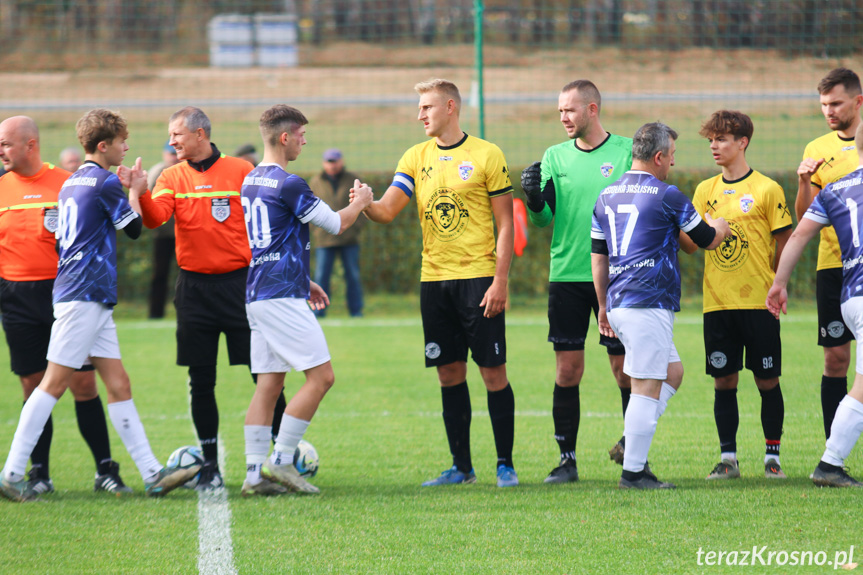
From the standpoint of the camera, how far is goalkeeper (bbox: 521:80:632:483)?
18.5 ft

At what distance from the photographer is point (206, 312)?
5664mm

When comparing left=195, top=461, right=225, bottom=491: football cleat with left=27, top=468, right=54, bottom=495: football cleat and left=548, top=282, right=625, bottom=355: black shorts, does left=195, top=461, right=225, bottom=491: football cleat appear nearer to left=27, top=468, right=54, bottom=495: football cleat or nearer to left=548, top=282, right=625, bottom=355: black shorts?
left=27, top=468, right=54, bottom=495: football cleat

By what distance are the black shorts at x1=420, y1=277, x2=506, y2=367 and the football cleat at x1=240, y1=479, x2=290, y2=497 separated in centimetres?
115

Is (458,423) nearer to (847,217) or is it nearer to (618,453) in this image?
(618,453)

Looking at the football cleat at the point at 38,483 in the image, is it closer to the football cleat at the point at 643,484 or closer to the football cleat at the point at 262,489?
the football cleat at the point at 262,489

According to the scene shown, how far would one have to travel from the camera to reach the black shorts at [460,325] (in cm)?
550

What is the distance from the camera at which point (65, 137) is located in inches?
805

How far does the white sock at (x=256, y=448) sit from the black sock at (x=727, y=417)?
270 centimetres

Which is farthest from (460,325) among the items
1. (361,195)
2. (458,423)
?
(361,195)

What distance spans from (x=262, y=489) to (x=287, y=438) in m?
0.33

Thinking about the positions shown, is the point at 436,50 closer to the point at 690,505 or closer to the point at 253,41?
the point at 253,41

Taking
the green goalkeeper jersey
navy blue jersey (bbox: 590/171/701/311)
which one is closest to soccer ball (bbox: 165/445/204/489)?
the green goalkeeper jersey

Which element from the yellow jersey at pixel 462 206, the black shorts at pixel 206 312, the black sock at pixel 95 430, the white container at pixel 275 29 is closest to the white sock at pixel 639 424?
the yellow jersey at pixel 462 206

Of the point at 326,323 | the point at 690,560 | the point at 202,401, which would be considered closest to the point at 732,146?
the point at 690,560
